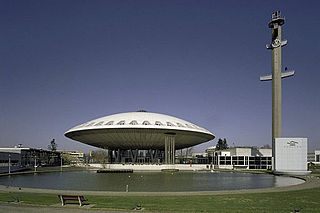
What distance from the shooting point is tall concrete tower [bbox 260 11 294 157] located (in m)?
64.1

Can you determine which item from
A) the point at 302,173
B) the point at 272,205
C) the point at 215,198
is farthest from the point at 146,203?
the point at 302,173

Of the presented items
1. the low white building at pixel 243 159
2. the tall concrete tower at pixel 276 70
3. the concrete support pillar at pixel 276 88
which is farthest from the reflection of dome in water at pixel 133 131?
the tall concrete tower at pixel 276 70

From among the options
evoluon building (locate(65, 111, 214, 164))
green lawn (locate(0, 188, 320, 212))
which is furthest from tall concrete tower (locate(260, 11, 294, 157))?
green lawn (locate(0, 188, 320, 212))

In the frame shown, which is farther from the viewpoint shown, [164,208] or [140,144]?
[140,144]

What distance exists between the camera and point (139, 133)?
214ft

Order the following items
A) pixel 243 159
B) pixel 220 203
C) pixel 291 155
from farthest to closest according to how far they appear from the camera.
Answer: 1. pixel 243 159
2. pixel 291 155
3. pixel 220 203

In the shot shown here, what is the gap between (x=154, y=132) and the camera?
65625mm

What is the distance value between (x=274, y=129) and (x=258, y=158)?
19.6 m

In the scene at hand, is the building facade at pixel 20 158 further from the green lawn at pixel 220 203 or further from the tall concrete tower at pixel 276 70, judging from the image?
the tall concrete tower at pixel 276 70

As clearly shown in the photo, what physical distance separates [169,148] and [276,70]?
30.4m

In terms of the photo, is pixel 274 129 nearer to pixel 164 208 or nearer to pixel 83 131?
pixel 83 131

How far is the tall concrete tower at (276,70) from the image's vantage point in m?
64.1

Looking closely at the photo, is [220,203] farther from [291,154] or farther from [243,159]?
[243,159]

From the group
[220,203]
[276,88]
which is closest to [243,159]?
[276,88]
